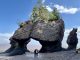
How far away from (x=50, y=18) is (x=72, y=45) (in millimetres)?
6301

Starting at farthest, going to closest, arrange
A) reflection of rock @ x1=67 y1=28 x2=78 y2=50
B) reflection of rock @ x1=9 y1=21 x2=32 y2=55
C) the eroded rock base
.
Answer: reflection of rock @ x1=67 y1=28 x2=78 y2=50, reflection of rock @ x1=9 y1=21 x2=32 y2=55, the eroded rock base

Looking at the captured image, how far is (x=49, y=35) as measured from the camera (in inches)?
1955

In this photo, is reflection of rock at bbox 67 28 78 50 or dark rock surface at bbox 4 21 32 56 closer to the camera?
dark rock surface at bbox 4 21 32 56

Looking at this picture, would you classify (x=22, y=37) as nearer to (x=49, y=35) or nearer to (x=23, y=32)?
(x=23, y=32)

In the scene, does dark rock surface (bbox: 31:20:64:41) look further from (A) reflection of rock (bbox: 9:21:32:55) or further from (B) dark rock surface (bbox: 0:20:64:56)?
(A) reflection of rock (bbox: 9:21:32:55)

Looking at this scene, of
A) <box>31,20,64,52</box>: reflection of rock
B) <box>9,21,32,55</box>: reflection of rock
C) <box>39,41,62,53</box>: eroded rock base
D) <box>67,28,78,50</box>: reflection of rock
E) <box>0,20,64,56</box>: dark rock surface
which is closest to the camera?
<box>31,20,64,52</box>: reflection of rock

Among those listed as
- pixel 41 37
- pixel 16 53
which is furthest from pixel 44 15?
pixel 16 53

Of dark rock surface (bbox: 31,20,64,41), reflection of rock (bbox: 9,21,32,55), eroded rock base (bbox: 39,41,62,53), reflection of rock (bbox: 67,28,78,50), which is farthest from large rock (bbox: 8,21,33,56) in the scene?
reflection of rock (bbox: 67,28,78,50)

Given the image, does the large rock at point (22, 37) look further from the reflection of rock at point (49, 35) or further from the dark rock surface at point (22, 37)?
the reflection of rock at point (49, 35)

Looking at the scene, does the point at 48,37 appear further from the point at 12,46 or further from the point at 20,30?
the point at 12,46

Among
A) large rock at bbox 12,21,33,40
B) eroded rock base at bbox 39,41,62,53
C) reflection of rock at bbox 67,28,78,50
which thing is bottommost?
eroded rock base at bbox 39,41,62,53

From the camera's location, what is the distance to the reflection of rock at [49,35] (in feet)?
163

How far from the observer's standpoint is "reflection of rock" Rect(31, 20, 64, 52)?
49562 mm

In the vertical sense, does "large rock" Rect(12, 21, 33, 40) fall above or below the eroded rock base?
above
